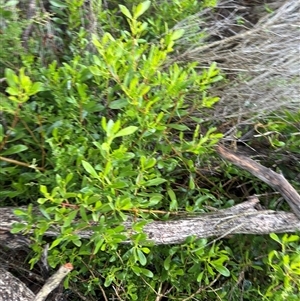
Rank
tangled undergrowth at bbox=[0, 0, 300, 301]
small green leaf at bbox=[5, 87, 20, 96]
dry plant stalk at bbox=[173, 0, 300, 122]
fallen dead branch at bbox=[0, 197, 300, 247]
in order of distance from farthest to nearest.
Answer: dry plant stalk at bbox=[173, 0, 300, 122], fallen dead branch at bbox=[0, 197, 300, 247], tangled undergrowth at bbox=[0, 0, 300, 301], small green leaf at bbox=[5, 87, 20, 96]

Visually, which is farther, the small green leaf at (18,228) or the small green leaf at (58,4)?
the small green leaf at (58,4)

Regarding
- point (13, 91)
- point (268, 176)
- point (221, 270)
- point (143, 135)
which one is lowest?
point (221, 270)

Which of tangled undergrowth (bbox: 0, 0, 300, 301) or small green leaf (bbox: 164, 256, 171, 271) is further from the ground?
tangled undergrowth (bbox: 0, 0, 300, 301)

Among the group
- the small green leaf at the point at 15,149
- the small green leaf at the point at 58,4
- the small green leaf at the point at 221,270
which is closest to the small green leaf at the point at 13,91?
the small green leaf at the point at 15,149

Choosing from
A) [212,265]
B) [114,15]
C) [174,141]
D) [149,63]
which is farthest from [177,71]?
[212,265]

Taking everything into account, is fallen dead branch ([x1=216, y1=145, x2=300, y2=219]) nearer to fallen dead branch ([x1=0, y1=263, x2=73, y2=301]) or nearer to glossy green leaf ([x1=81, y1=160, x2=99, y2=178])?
glossy green leaf ([x1=81, y1=160, x2=99, y2=178])

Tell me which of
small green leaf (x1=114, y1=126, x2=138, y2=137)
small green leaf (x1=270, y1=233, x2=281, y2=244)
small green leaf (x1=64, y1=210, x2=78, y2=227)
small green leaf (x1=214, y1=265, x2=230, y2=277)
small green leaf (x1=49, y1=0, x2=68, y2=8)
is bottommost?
small green leaf (x1=214, y1=265, x2=230, y2=277)

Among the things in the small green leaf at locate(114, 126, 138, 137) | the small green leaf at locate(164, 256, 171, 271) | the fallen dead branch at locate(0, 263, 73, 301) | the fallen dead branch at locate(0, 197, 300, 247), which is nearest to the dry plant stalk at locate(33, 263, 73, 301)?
the fallen dead branch at locate(0, 263, 73, 301)

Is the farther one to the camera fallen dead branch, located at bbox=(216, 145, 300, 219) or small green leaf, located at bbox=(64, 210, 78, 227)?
fallen dead branch, located at bbox=(216, 145, 300, 219)

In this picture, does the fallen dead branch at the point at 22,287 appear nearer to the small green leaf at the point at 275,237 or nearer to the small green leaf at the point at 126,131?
the small green leaf at the point at 126,131

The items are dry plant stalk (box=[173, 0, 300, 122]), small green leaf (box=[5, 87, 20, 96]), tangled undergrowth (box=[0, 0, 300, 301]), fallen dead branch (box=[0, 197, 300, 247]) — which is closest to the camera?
small green leaf (box=[5, 87, 20, 96])

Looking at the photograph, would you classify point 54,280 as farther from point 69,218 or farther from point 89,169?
point 89,169

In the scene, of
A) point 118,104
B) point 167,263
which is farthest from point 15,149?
point 167,263

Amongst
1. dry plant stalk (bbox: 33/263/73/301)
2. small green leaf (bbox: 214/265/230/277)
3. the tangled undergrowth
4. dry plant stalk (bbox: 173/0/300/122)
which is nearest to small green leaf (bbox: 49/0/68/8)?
the tangled undergrowth
